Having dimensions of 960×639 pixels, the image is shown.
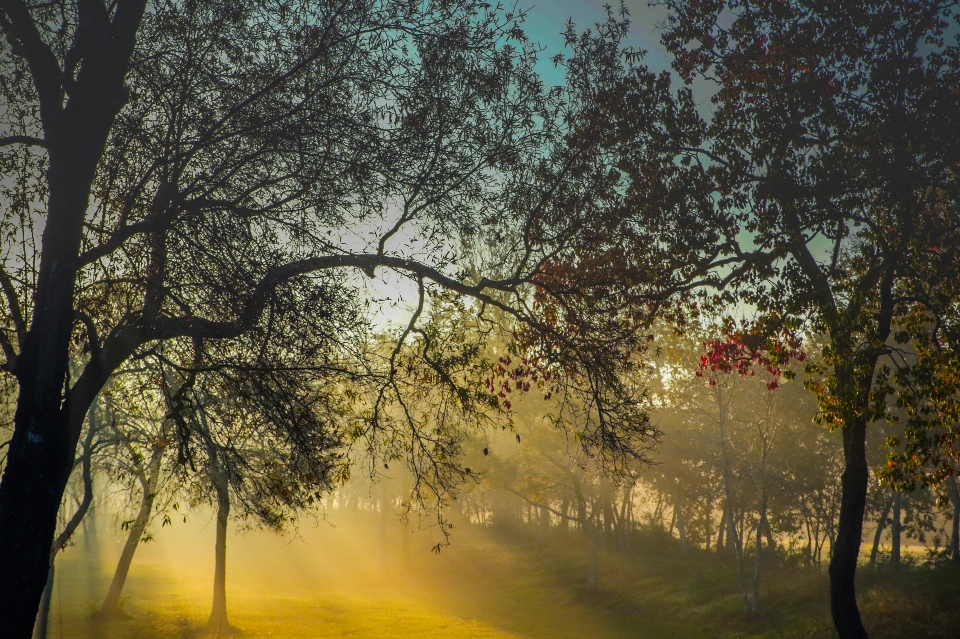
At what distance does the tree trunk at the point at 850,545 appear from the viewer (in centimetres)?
1359

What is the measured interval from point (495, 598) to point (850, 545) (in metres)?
32.0

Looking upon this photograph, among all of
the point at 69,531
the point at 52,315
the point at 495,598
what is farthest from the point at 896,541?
the point at 52,315

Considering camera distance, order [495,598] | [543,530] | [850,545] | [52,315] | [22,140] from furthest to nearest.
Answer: [543,530] < [495,598] < [850,545] < [22,140] < [52,315]

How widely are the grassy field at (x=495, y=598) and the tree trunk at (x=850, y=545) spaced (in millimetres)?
8419

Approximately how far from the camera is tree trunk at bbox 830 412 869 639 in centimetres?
1359

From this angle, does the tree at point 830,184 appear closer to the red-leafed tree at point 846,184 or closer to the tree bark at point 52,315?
the red-leafed tree at point 846,184

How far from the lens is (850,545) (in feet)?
44.9

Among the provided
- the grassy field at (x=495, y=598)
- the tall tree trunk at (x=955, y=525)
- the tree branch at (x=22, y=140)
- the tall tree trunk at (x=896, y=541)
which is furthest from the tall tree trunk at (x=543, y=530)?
the tree branch at (x=22, y=140)

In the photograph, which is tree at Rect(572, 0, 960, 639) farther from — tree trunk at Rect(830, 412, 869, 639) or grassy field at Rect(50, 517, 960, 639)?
grassy field at Rect(50, 517, 960, 639)

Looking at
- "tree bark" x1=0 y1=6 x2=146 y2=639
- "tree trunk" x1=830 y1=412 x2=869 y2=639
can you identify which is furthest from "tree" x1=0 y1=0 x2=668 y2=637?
"tree trunk" x1=830 y1=412 x2=869 y2=639

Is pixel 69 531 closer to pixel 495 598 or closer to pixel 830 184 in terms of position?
pixel 830 184

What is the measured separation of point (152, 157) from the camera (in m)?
9.88

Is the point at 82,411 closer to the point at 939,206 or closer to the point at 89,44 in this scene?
the point at 89,44

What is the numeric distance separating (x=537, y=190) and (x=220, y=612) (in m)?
24.4
